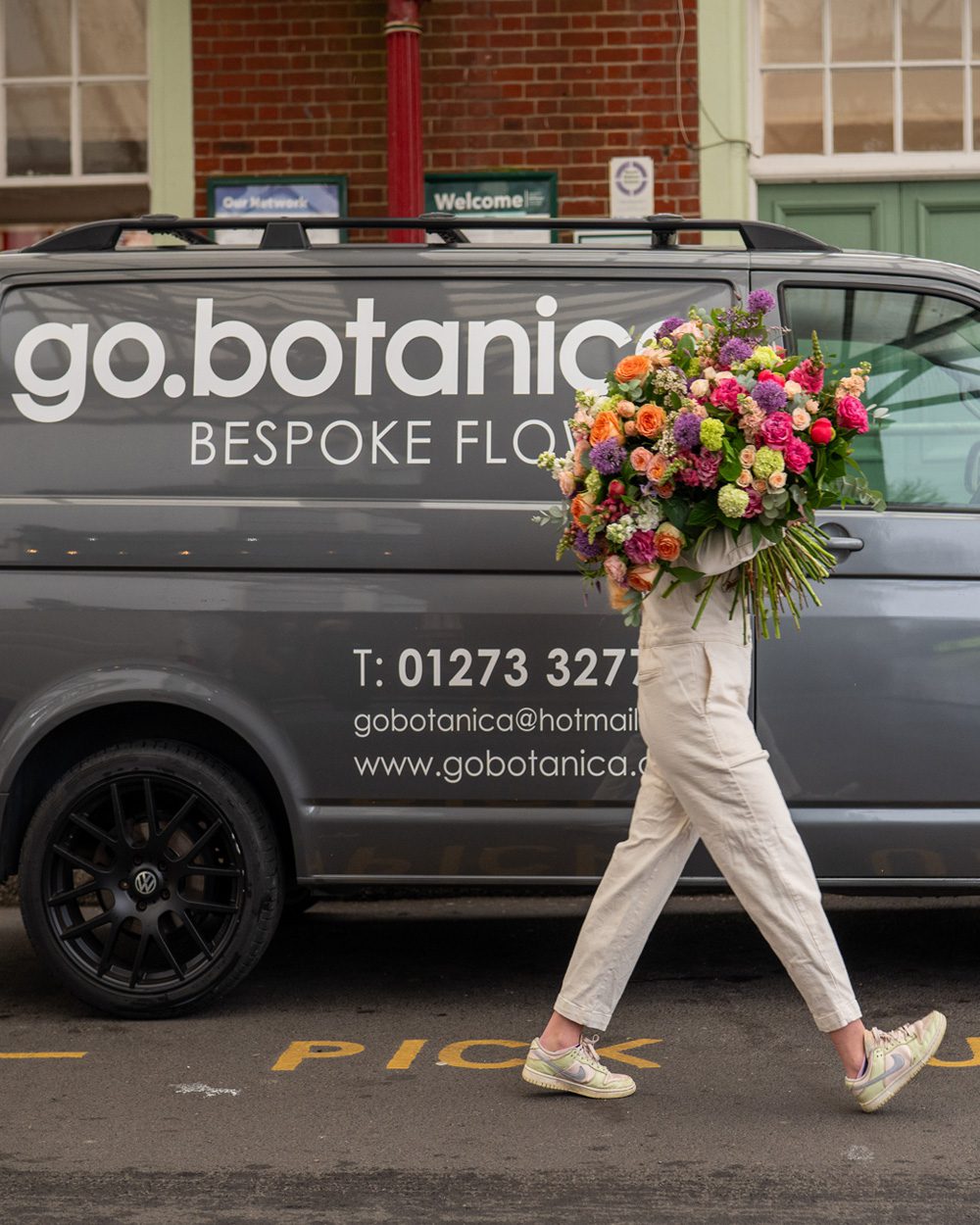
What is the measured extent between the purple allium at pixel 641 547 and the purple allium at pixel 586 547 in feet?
0.40

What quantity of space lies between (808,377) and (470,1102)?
1.96 meters

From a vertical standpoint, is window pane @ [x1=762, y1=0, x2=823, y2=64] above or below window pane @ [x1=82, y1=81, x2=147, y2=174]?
above

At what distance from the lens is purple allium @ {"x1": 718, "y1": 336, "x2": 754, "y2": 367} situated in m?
4.20

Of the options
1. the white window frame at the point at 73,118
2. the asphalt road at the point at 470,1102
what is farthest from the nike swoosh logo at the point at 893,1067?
the white window frame at the point at 73,118

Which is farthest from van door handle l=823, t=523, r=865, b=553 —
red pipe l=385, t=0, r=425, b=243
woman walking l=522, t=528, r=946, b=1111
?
red pipe l=385, t=0, r=425, b=243

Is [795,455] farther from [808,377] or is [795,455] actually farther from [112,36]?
[112,36]

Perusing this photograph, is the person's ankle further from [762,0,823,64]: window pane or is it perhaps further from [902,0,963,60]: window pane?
[902,0,963,60]: window pane

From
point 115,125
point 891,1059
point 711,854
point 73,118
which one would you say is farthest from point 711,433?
point 73,118

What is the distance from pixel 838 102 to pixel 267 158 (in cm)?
305

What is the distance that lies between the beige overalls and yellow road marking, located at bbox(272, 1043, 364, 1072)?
75 cm

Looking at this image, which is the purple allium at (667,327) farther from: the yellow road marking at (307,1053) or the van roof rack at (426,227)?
the yellow road marking at (307,1053)

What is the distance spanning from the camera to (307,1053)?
4.82 m

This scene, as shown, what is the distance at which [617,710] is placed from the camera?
4.95 m

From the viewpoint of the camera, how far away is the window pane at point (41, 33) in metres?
9.62
